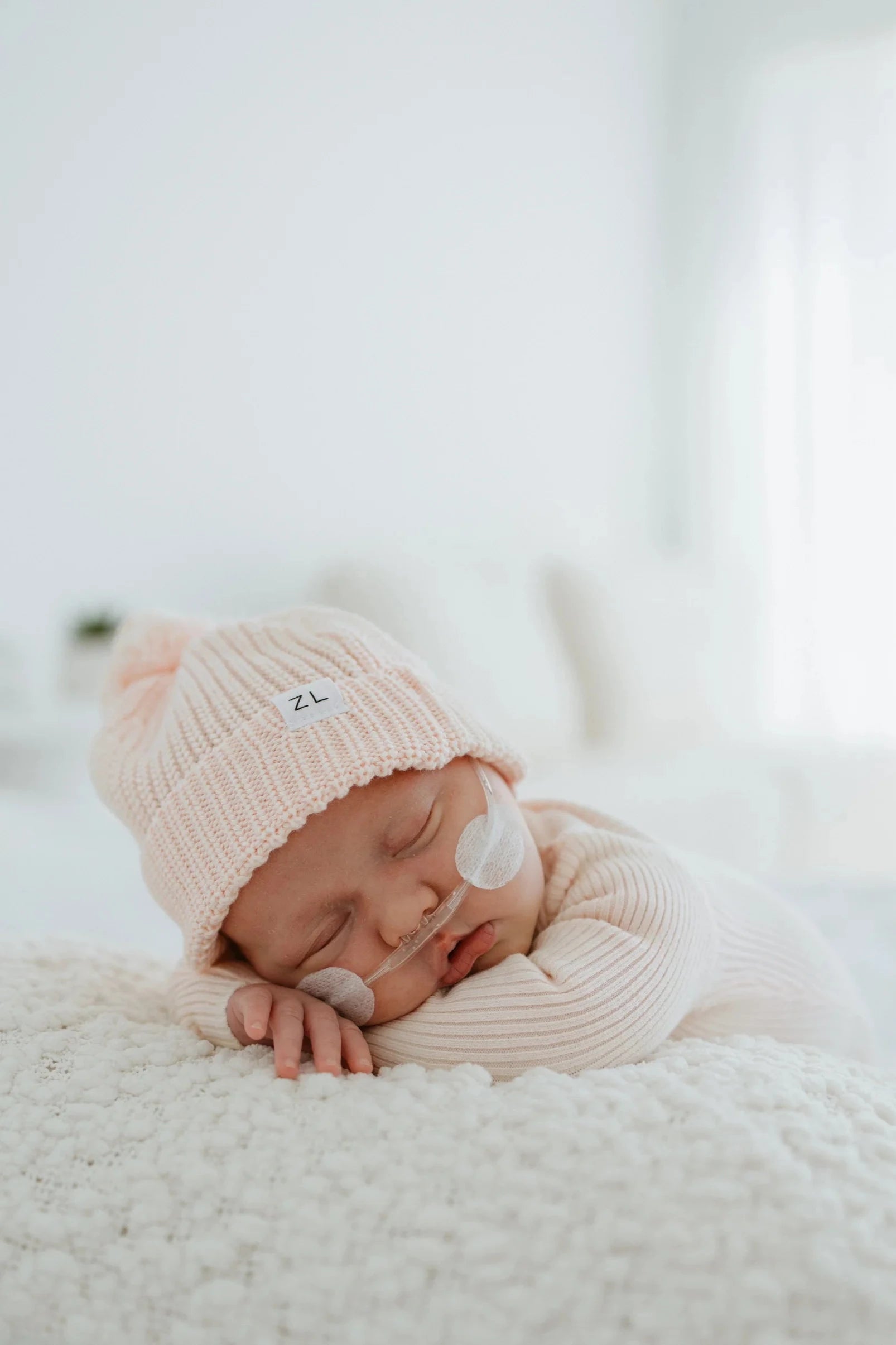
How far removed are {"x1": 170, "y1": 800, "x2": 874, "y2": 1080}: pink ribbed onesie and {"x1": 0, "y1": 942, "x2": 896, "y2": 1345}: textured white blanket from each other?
0.06 meters

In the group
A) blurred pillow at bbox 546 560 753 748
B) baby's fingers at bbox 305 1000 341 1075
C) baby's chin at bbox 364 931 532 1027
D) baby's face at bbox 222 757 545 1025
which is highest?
baby's face at bbox 222 757 545 1025

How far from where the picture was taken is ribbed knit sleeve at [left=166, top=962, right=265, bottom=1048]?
0.82m

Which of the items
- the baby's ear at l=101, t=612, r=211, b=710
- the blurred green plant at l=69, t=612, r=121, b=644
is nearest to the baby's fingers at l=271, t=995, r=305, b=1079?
the baby's ear at l=101, t=612, r=211, b=710

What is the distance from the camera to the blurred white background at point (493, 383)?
2.29 metres

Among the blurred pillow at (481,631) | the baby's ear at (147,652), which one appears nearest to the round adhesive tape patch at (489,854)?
the baby's ear at (147,652)

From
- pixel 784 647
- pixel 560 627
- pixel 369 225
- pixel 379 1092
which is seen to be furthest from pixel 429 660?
pixel 784 647

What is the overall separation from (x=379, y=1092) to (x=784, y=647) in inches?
154

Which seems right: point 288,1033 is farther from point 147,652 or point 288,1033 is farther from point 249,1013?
point 147,652

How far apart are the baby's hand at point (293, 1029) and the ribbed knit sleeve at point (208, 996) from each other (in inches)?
0.5

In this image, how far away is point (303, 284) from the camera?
2.93 meters

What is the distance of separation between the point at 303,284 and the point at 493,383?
36.0 inches

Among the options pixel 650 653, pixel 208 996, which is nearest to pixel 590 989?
pixel 208 996

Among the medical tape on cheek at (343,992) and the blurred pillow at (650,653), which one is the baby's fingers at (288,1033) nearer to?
the medical tape on cheek at (343,992)

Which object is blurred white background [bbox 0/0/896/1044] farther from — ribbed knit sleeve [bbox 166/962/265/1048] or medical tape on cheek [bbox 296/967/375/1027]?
medical tape on cheek [bbox 296/967/375/1027]
